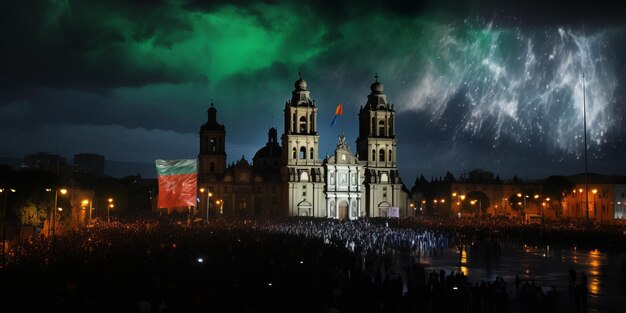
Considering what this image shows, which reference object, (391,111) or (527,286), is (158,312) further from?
(391,111)

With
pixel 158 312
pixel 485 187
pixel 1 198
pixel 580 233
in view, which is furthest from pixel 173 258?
pixel 485 187

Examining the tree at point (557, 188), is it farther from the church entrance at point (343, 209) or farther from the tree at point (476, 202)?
the church entrance at point (343, 209)

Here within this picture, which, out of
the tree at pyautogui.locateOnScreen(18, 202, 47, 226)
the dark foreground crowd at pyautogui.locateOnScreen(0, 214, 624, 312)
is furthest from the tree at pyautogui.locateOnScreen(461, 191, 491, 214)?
the dark foreground crowd at pyautogui.locateOnScreen(0, 214, 624, 312)

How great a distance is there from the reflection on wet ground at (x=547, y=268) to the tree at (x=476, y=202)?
52.6 metres

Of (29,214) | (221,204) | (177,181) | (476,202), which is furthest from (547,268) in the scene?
(476,202)

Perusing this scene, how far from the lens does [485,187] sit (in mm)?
109312

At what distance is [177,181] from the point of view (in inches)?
1797

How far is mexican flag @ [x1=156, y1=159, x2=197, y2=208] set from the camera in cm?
4509

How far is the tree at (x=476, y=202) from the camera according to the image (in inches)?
3866

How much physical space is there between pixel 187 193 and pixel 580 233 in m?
29.5

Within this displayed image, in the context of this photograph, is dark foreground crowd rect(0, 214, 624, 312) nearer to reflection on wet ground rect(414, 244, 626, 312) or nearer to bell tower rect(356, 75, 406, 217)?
reflection on wet ground rect(414, 244, 626, 312)

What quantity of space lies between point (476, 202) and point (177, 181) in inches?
2603

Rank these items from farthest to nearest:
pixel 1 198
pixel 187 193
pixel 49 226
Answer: pixel 49 226, pixel 1 198, pixel 187 193

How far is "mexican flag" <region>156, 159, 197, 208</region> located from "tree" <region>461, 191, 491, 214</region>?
61.6 m
